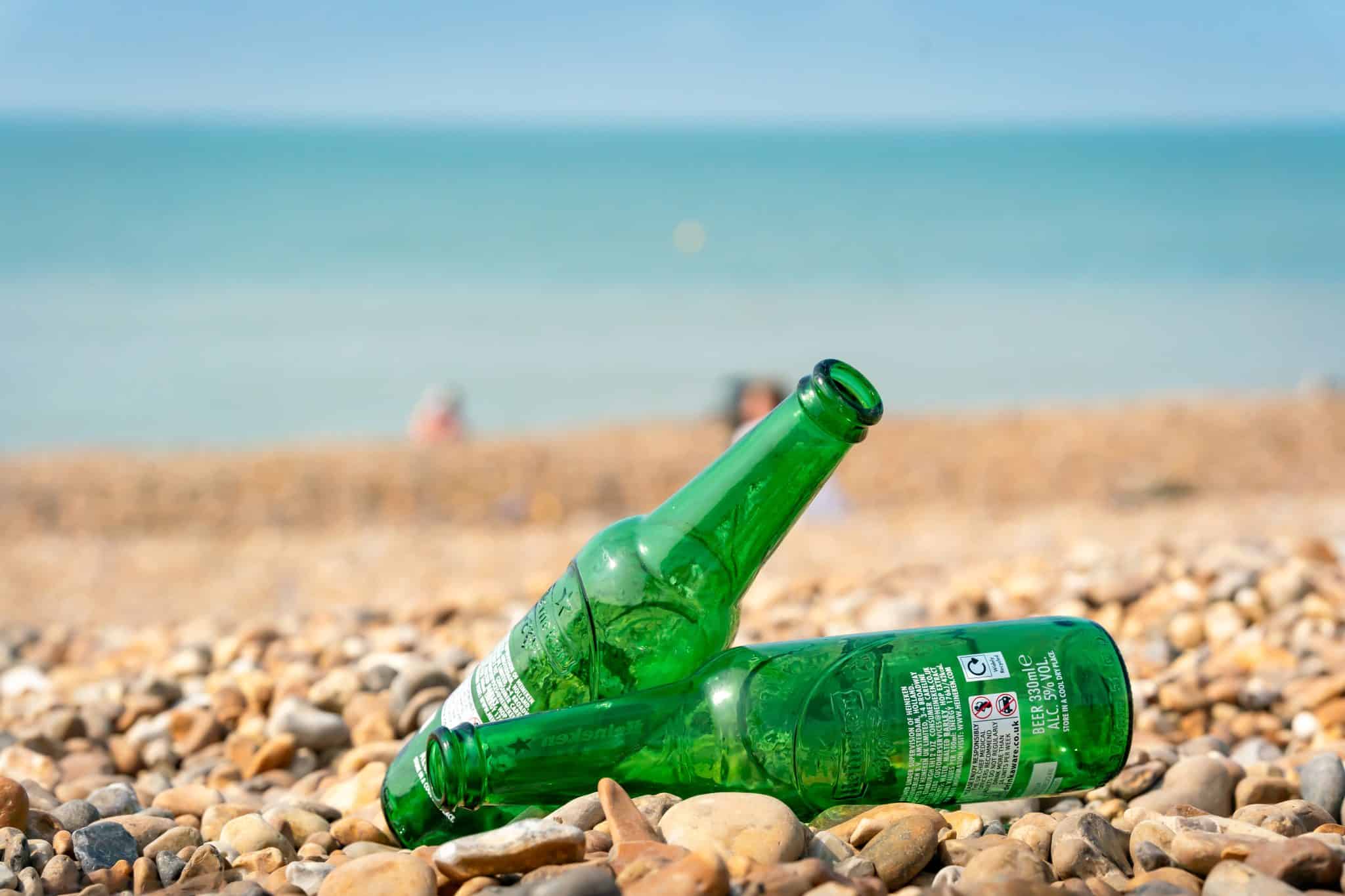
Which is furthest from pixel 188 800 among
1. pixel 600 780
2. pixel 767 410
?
pixel 767 410

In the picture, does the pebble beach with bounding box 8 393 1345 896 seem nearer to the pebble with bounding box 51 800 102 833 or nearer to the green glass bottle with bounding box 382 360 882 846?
the pebble with bounding box 51 800 102 833

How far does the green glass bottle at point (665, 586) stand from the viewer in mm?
2016

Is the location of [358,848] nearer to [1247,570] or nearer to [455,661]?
[455,661]

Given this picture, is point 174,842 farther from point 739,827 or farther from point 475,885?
point 739,827

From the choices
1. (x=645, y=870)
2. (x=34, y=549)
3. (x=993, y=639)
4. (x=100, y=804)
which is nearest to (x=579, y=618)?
(x=645, y=870)

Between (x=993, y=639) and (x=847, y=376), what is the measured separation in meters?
0.47

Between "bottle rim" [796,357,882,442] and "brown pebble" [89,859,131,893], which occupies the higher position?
"bottle rim" [796,357,882,442]

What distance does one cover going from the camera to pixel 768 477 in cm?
208

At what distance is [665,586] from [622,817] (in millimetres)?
373

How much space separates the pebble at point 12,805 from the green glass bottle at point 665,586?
22.6 inches

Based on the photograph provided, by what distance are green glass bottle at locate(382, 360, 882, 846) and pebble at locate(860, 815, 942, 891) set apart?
39 centimetres

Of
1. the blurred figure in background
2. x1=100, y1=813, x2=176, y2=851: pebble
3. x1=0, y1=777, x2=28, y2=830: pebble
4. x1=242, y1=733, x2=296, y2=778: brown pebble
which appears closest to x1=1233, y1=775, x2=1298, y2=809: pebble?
x1=100, y1=813, x2=176, y2=851: pebble

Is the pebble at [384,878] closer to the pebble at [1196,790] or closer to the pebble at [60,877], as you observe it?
the pebble at [60,877]

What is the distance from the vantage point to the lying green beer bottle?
6.33 ft
